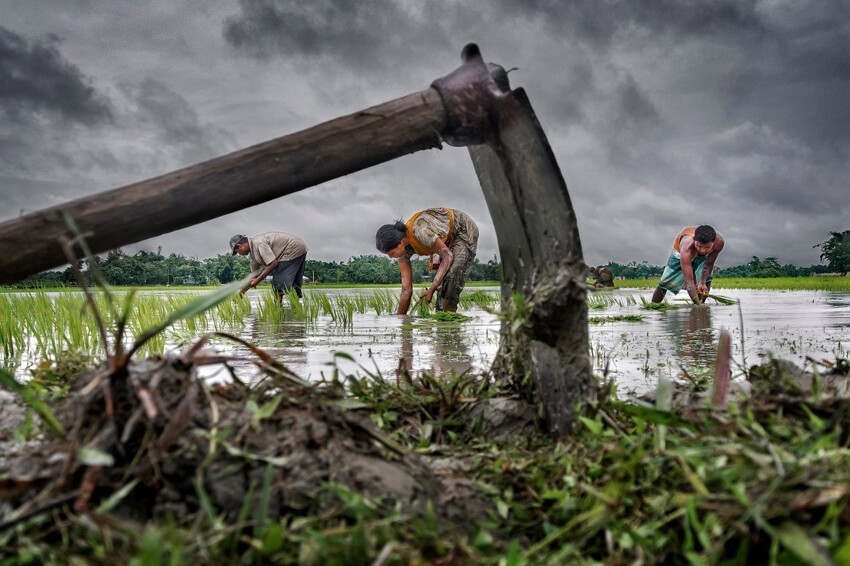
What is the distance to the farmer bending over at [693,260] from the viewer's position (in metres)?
11.3

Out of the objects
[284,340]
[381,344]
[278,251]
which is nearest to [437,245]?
[284,340]

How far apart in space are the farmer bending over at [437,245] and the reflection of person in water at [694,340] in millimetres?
3514

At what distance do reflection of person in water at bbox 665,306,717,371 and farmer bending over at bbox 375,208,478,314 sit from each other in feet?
11.5

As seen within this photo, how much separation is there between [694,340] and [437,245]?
4.77 meters

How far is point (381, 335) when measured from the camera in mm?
6430

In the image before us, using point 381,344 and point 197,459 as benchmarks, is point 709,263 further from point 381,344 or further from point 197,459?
point 197,459

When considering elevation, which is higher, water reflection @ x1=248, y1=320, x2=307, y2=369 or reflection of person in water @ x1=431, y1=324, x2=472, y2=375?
water reflection @ x1=248, y1=320, x2=307, y2=369

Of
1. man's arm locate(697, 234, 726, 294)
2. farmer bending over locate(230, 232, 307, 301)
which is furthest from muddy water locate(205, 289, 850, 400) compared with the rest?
farmer bending over locate(230, 232, 307, 301)

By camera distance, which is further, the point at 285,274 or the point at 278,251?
the point at 285,274

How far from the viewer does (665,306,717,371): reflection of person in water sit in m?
4.23

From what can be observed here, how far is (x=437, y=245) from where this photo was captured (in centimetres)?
975

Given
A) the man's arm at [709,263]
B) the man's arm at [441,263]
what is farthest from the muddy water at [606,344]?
the man's arm at [709,263]

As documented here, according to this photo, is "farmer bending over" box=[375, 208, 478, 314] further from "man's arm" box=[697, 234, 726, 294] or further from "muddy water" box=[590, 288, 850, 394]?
"man's arm" box=[697, 234, 726, 294]

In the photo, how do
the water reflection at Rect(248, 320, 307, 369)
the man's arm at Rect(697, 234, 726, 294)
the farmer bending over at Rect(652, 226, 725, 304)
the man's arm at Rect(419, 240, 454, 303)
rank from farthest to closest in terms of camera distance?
the man's arm at Rect(697, 234, 726, 294), the farmer bending over at Rect(652, 226, 725, 304), the man's arm at Rect(419, 240, 454, 303), the water reflection at Rect(248, 320, 307, 369)
